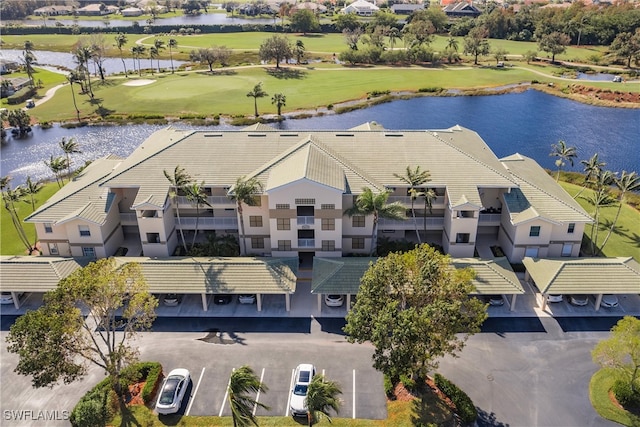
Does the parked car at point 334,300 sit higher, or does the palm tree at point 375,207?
the palm tree at point 375,207

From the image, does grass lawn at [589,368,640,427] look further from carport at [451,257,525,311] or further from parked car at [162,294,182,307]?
parked car at [162,294,182,307]

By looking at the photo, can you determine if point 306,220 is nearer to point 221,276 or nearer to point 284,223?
point 284,223

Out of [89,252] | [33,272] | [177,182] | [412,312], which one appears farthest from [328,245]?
[33,272]

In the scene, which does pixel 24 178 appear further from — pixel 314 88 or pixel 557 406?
pixel 557 406

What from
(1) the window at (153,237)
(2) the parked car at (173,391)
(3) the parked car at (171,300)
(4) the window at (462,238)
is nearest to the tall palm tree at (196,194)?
(1) the window at (153,237)

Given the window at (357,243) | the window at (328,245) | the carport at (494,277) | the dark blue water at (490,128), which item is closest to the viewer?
the carport at (494,277)

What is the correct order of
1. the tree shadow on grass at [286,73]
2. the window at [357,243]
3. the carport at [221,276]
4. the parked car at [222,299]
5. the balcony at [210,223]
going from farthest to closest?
the tree shadow on grass at [286,73]
the balcony at [210,223]
the window at [357,243]
the parked car at [222,299]
the carport at [221,276]

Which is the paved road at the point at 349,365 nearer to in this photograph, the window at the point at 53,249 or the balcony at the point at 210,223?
the window at the point at 53,249

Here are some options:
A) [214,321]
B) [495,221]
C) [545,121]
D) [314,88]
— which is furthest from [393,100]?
[214,321]
